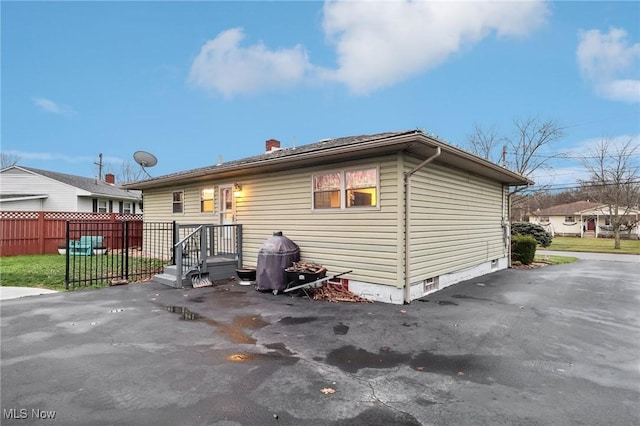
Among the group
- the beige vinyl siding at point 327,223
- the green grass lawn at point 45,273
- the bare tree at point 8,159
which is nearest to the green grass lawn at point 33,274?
the green grass lawn at point 45,273

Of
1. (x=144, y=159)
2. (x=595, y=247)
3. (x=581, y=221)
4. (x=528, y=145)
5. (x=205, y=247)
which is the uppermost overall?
(x=528, y=145)

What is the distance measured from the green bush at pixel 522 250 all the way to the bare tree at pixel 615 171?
1526 cm

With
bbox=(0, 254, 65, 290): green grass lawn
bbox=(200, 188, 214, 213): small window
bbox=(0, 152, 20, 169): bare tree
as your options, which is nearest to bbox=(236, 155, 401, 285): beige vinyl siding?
bbox=(200, 188, 214, 213): small window

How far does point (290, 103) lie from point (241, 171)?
2321 centimetres

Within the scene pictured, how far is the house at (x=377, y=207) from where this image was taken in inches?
254

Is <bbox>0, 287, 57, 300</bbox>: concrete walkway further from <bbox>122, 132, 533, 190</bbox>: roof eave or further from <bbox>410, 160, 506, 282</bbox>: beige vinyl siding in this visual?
<bbox>410, 160, 506, 282</bbox>: beige vinyl siding

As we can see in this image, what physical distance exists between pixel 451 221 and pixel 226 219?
6.66 metres

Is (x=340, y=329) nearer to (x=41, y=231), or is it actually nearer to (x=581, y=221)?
(x=41, y=231)

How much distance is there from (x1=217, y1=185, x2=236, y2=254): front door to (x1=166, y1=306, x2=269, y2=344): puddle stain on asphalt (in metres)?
4.01

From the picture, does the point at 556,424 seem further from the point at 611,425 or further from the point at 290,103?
the point at 290,103

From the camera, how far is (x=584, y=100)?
2630 centimetres

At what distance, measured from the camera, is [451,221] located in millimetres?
8336

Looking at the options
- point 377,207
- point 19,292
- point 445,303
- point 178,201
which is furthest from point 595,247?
point 19,292

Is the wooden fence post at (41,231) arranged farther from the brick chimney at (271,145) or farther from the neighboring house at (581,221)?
the neighboring house at (581,221)
